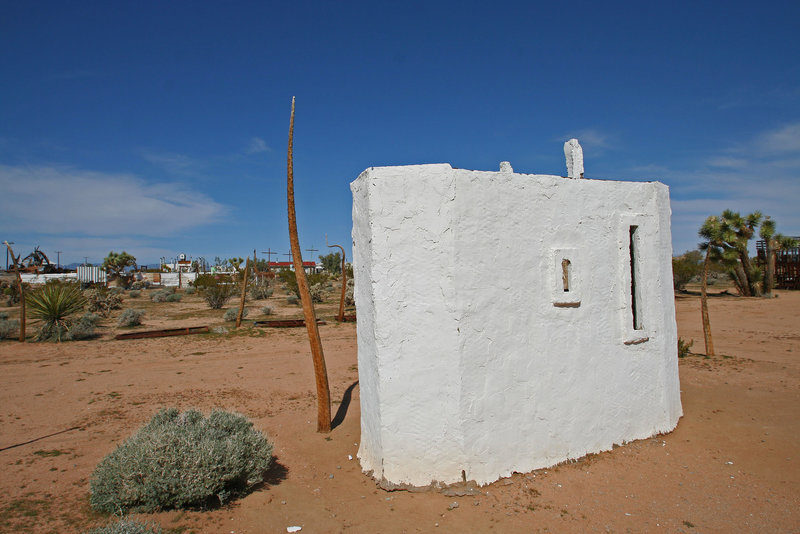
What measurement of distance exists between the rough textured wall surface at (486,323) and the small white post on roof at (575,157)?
53 centimetres

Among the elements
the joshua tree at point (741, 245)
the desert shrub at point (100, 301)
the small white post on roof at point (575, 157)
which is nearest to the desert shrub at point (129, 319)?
the desert shrub at point (100, 301)

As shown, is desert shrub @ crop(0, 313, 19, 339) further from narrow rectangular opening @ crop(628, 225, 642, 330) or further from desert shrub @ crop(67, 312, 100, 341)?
narrow rectangular opening @ crop(628, 225, 642, 330)

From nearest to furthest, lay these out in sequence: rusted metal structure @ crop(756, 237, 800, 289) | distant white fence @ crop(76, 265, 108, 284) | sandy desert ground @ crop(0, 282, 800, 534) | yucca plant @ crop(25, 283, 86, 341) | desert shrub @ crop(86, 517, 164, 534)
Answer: desert shrub @ crop(86, 517, 164, 534) → sandy desert ground @ crop(0, 282, 800, 534) → yucca plant @ crop(25, 283, 86, 341) → rusted metal structure @ crop(756, 237, 800, 289) → distant white fence @ crop(76, 265, 108, 284)

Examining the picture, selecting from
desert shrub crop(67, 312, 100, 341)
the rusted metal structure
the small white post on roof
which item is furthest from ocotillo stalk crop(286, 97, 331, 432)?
the rusted metal structure

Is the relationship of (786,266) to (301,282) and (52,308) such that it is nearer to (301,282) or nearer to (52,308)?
(301,282)

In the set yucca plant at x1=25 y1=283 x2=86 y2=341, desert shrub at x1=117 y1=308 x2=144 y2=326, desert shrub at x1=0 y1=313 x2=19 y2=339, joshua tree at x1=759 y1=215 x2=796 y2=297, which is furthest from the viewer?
joshua tree at x1=759 y1=215 x2=796 y2=297

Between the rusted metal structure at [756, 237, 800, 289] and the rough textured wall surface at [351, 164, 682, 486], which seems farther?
the rusted metal structure at [756, 237, 800, 289]

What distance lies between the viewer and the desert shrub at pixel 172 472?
166 inches

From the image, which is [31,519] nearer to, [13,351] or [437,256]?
[437,256]

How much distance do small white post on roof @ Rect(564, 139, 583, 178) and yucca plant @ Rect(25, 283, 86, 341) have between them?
16.7 metres

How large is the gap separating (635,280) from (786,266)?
34.6 meters

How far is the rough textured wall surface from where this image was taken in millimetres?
4664

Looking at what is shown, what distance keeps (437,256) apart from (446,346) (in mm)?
973

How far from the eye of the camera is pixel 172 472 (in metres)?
4.22
